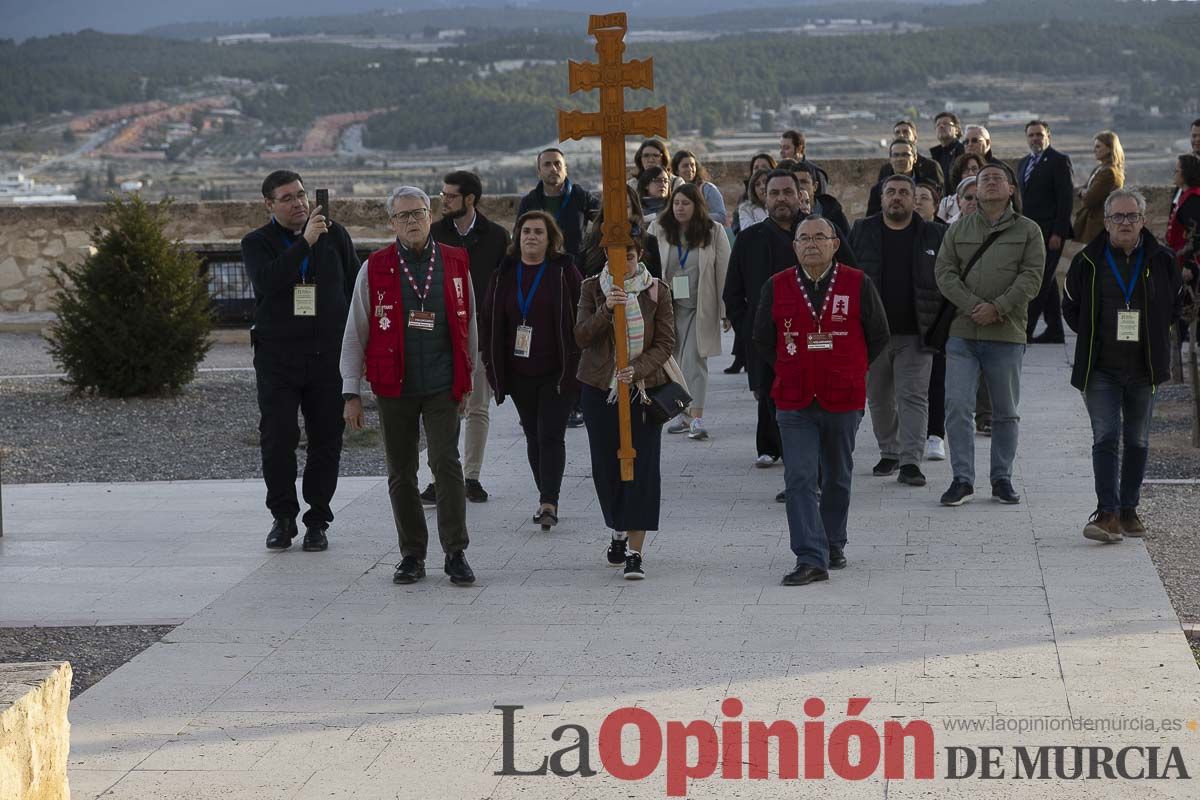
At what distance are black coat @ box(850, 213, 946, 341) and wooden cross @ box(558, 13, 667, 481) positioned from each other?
7.47 feet

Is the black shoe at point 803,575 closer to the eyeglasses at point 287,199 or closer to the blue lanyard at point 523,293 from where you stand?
the blue lanyard at point 523,293

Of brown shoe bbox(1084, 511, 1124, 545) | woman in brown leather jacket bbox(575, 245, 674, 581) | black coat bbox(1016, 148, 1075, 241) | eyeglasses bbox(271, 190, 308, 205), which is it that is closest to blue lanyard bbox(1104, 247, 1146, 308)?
brown shoe bbox(1084, 511, 1124, 545)

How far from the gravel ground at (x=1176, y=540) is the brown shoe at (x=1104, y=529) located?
19 centimetres

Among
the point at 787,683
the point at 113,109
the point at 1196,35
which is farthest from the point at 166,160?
the point at 787,683

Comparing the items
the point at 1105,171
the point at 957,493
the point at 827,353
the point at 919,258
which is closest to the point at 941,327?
the point at 919,258

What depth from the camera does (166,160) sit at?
53969 millimetres

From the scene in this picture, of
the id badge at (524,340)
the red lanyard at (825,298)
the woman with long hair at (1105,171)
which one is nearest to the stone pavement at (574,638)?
the id badge at (524,340)

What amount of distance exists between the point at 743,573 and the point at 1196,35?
38.5m

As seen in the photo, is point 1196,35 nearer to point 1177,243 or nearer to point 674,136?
point 674,136

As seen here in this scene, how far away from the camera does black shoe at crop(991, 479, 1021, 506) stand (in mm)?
9289

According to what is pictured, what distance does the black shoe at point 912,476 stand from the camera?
390 inches

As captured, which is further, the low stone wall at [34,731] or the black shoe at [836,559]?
the black shoe at [836,559]

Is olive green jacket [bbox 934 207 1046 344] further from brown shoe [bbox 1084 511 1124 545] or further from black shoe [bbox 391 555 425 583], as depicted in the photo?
black shoe [bbox 391 555 425 583]

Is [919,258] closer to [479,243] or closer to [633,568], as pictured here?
[479,243]
